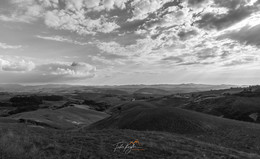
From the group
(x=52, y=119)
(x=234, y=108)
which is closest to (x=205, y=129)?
(x=234, y=108)

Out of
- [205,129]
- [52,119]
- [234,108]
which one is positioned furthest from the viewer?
[234,108]

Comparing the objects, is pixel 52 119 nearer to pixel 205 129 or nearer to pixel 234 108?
pixel 205 129

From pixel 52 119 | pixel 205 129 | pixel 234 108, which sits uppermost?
pixel 205 129

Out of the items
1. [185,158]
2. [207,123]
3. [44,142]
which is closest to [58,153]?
[44,142]

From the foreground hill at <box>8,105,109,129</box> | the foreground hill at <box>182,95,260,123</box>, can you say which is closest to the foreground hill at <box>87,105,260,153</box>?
the foreground hill at <box>182,95,260,123</box>

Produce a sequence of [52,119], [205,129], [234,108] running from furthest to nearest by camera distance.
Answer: [234,108], [52,119], [205,129]

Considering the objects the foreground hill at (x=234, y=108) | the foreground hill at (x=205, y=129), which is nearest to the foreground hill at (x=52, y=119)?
the foreground hill at (x=205, y=129)

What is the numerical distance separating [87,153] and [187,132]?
80.6 feet

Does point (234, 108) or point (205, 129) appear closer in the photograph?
point (205, 129)

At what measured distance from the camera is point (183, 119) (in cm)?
3747

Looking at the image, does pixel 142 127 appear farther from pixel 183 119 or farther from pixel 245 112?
pixel 245 112

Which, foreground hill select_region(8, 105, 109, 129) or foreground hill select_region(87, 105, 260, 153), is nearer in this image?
foreground hill select_region(87, 105, 260, 153)

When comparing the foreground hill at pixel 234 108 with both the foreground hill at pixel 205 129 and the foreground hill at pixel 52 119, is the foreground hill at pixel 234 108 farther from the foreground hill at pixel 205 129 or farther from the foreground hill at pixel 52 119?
the foreground hill at pixel 52 119

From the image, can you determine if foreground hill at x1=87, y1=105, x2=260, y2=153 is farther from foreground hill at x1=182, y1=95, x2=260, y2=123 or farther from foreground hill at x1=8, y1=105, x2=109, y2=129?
foreground hill at x1=8, y1=105, x2=109, y2=129
